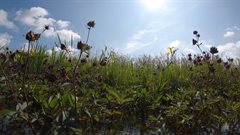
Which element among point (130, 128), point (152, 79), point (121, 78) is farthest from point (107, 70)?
point (130, 128)

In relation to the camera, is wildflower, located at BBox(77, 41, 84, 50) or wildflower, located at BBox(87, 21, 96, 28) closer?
wildflower, located at BBox(77, 41, 84, 50)

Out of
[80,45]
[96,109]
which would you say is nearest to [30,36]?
[80,45]

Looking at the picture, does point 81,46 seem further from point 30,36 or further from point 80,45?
point 30,36

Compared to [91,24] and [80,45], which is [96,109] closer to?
[91,24]

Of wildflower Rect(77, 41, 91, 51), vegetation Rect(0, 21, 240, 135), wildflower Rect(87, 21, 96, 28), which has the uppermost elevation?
wildflower Rect(87, 21, 96, 28)

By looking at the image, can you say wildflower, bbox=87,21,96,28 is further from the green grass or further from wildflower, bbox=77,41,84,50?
wildflower, bbox=77,41,84,50

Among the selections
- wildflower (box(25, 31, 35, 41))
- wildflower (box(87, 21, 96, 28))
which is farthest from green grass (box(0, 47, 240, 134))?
wildflower (box(87, 21, 96, 28))

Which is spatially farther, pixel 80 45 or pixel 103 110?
pixel 103 110

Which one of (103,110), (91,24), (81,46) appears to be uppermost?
(91,24)

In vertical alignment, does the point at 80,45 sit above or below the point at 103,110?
above

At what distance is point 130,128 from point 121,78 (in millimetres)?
1852

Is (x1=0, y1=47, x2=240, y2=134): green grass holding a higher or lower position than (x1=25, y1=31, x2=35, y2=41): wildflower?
lower

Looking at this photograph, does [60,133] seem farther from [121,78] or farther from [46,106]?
[121,78]

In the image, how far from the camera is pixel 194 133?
2.31 m
